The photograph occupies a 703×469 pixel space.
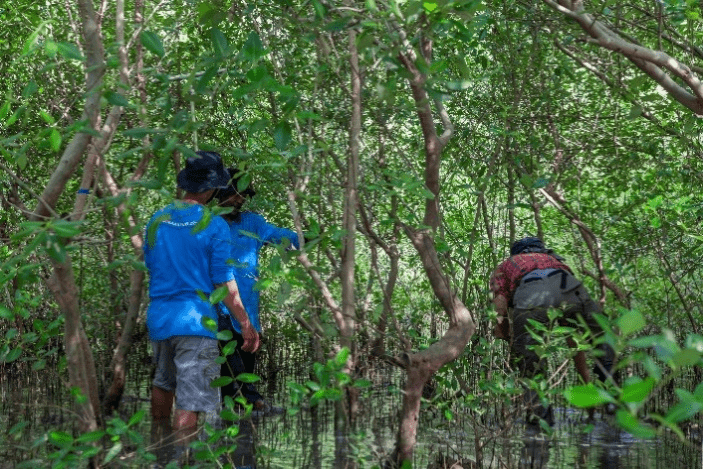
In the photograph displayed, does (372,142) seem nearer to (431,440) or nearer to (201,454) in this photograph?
(431,440)

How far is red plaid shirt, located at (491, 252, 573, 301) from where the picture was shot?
255 inches

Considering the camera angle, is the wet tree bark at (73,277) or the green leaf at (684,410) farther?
the wet tree bark at (73,277)

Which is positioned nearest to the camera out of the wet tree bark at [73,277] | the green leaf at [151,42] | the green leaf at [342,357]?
the green leaf at [151,42]

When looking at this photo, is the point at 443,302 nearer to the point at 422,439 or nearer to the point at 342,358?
the point at 342,358

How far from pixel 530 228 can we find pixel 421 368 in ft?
13.8

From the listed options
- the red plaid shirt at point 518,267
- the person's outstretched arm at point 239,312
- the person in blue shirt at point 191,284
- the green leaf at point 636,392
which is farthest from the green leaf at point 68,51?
the red plaid shirt at point 518,267

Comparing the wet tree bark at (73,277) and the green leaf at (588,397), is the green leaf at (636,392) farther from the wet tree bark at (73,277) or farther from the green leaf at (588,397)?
the wet tree bark at (73,277)

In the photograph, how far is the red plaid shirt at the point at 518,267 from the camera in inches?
255

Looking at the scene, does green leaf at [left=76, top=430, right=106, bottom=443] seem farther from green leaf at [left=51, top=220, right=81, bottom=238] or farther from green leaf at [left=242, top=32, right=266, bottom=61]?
green leaf at [left=242, top=32, right=266, bottom=61]

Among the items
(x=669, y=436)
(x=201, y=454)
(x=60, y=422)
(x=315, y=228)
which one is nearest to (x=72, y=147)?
(x=315, y=228)

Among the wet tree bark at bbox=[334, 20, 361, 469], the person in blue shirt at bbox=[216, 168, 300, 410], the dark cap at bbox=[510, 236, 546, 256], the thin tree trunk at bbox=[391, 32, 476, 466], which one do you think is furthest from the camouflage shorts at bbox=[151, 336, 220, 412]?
the dark cap at bbox=[510, 236, 546, 256]

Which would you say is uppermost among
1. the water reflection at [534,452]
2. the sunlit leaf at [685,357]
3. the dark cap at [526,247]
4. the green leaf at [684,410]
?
the dark cap at [526,247]

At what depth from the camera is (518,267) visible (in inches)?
255

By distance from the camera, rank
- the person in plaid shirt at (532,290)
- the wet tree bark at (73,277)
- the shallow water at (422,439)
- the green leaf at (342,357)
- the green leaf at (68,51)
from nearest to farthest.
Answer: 1. the green leaf at (68,51)
2. the green leaf at (342,357)
3. the wet tree bark at (73,277)
4. the shallow water at (422,439)
5. the person in plaid shirt at (532,290)
